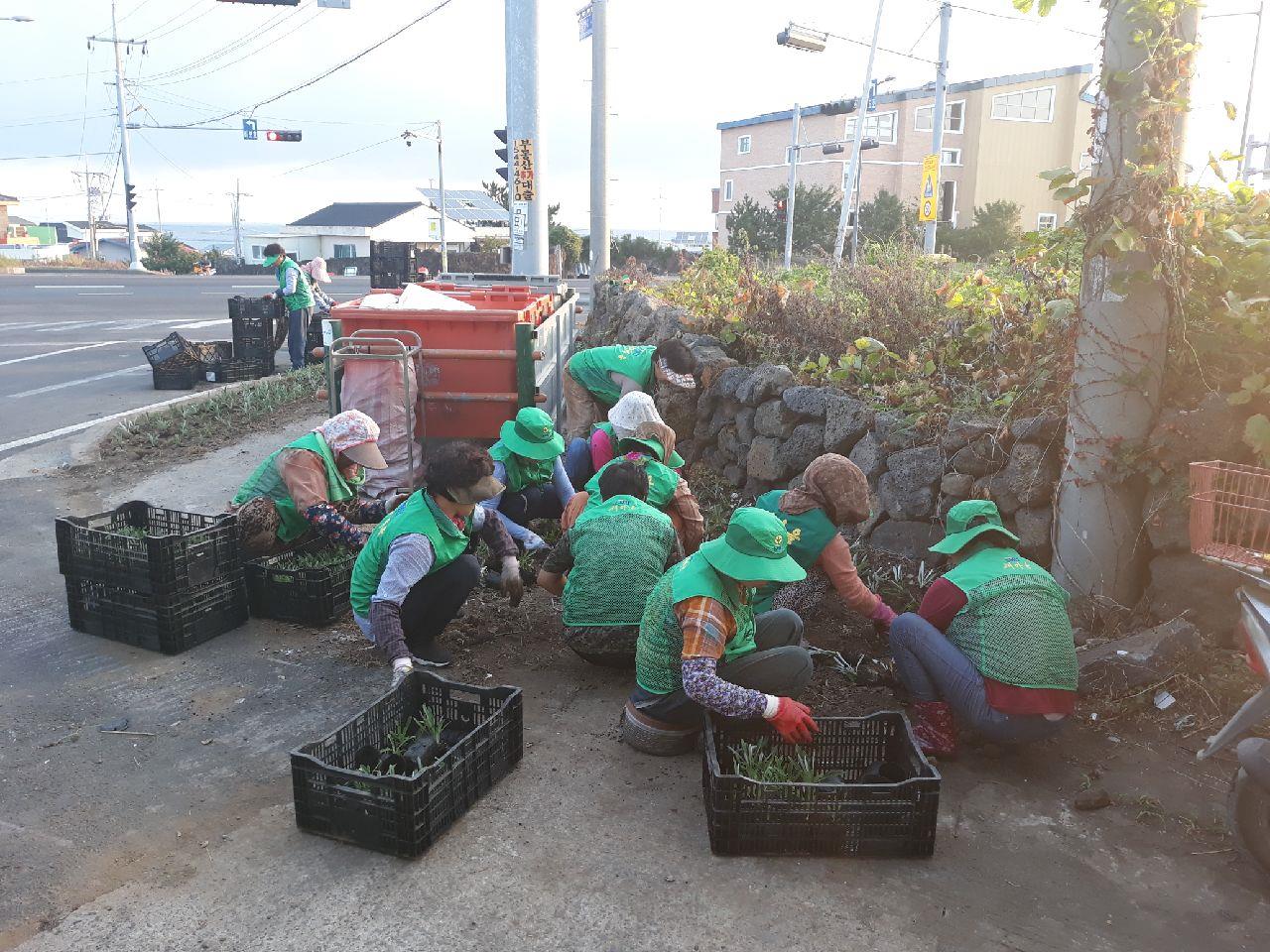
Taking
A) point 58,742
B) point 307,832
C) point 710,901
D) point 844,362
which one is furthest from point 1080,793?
point 58,742

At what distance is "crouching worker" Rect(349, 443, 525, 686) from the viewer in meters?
4.35

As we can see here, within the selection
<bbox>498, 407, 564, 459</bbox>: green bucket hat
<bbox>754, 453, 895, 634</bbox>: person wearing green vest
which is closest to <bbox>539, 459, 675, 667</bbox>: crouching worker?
<bbox>754, 453, 895, 634</bbox>: person wearing green vest

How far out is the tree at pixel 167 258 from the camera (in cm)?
5078

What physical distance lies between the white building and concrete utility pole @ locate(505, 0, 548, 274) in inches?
2596

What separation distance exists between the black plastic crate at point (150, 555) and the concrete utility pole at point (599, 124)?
1144cm

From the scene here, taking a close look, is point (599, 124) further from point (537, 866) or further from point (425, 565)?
point (537, 866)

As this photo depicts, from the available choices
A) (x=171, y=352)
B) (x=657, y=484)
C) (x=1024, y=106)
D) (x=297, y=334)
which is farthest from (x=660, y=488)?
(x=1024, y=106)

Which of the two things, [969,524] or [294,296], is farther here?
[294,296]

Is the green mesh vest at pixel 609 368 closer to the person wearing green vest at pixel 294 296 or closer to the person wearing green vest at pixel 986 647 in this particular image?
the person wearing green vest at pixel 986 647

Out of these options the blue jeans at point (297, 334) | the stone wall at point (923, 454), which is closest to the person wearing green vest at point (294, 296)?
the blue jeans at point (297, 334)

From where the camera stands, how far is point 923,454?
5773mm

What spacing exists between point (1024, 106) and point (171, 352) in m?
50.2

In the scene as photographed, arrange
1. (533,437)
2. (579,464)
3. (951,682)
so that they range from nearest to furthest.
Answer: (951,682), (533,437), (579,464)

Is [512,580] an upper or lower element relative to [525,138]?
lower
